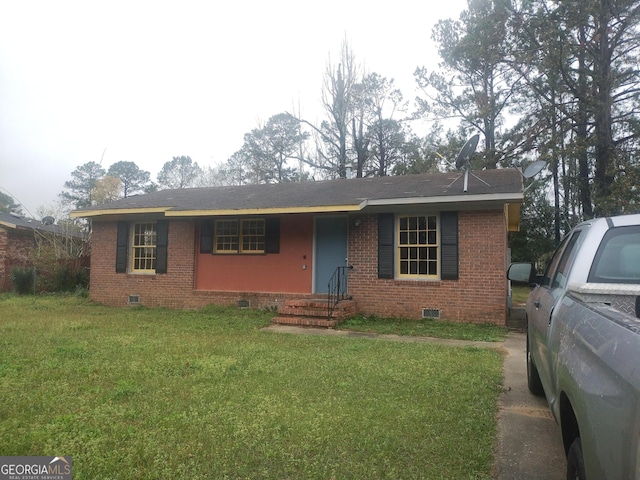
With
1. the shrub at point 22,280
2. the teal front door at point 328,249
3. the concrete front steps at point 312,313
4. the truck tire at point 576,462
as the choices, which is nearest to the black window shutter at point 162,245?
the concrete front steps at point 312,313

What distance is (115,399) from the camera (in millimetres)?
4031

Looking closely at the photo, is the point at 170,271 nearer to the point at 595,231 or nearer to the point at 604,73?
the point at 595,231

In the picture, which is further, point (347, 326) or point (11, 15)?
point (347, 326)

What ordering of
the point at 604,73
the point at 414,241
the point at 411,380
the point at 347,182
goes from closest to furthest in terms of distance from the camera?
the point at 411,380 < the point at 414,241 < the point at 347,182 < the point at 604,73

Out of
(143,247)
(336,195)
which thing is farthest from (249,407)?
(143,247)

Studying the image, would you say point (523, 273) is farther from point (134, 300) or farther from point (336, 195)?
point (134, 300)

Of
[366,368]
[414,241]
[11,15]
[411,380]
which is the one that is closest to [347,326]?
[414,241]

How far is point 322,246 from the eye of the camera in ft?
35.4

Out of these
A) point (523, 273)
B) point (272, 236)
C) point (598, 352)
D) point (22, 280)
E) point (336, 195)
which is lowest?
point (22, 280)

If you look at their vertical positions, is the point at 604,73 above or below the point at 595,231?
above

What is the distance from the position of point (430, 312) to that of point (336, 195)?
370 cm

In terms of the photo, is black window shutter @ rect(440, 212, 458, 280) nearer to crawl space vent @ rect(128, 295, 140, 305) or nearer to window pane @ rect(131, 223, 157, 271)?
window pane @ rect(131, 223, 157, 271)

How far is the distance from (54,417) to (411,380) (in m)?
3.48

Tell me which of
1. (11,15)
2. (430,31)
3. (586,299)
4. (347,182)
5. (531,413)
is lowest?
(531,413)
